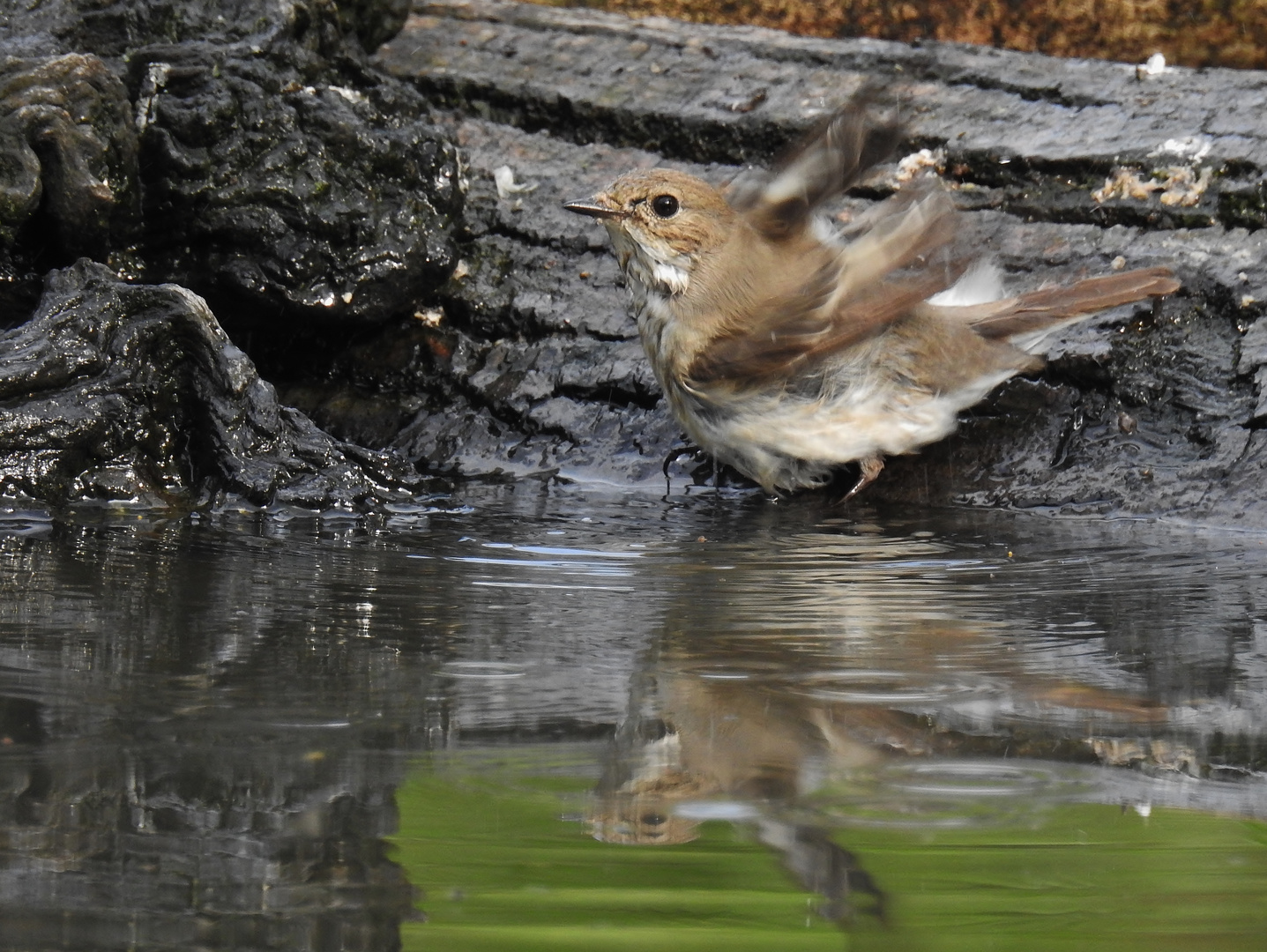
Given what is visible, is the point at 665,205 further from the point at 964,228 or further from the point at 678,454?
the point at 964,228

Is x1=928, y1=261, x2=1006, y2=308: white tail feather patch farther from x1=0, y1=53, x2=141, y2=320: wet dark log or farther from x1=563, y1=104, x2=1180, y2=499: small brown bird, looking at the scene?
x1=0, y1=53, x2=141, y2=320: wet dark log

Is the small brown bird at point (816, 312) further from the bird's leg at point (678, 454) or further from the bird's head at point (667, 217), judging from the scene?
the bird's leg at point (678, 454)

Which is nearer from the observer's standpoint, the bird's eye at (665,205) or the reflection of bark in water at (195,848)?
the reflection of bark in water at (195,848)

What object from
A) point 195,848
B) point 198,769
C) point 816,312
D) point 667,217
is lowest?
point 195,848

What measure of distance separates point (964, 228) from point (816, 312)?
1.18 meters

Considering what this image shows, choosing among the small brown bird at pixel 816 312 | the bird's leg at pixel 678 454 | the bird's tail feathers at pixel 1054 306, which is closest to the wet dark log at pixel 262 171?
the small brown bird at pixel 816 312

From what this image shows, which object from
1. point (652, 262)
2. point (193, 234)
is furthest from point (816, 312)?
point (193, 234)

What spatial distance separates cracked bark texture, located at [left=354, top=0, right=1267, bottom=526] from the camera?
5270 millimetres

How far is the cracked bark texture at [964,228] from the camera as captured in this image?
5.27 m

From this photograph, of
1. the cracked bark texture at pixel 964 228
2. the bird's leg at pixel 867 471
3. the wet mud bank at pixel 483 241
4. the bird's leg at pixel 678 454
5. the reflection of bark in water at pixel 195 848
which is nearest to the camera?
the reflection of bark in water at pixel 195 848

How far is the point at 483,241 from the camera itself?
6469mm

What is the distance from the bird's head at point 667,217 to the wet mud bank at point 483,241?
0.65m

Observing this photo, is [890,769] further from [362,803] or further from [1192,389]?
[1192,389]

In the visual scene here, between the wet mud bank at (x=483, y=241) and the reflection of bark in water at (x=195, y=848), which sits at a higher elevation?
the wet mud bank at (x=483, y=241)
